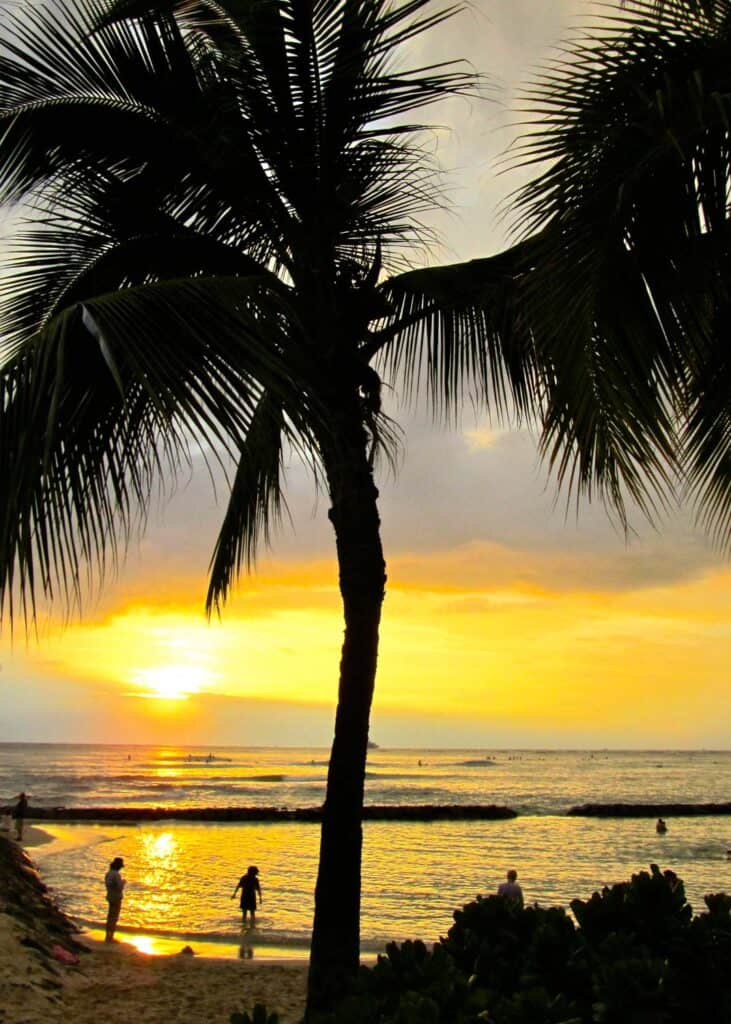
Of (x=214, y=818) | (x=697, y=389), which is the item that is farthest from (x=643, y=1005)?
(x=214, y=818)

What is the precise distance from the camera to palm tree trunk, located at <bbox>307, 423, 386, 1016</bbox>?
20.0 ft

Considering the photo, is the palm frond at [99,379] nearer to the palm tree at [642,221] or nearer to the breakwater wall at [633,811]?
the palm tree at [642,221]

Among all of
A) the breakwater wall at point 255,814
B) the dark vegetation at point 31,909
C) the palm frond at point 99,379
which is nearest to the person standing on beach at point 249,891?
the dark vegetation at point 31,909

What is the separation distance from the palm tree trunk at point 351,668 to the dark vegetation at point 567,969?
289cm

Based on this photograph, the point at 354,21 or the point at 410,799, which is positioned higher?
the point at 354,21

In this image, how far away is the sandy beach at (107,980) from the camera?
8562 millimetres

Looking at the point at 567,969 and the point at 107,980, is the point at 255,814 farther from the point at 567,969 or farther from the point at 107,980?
the point at 567,969

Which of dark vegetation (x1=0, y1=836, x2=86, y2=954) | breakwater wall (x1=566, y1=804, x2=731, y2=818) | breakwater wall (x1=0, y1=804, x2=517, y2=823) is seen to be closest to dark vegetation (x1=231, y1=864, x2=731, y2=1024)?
dark vegetation (x1=0, y1=836, x2=86, y2=954)

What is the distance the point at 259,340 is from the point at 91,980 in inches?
364

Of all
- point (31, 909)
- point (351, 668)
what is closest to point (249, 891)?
point (31, 909)

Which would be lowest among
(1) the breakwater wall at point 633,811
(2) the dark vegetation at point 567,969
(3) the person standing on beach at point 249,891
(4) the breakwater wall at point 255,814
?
(4) the breakwater wall at point 255,814

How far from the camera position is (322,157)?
5949 mm

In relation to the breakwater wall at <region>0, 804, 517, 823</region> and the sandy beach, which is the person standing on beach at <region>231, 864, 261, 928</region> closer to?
the sandy beach

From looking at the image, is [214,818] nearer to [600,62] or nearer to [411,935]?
[411,935]
